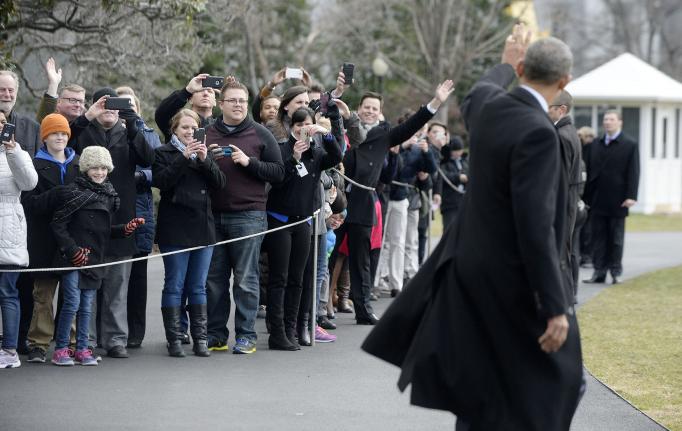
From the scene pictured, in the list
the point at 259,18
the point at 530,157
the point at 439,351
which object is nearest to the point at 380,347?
the point at 439,351

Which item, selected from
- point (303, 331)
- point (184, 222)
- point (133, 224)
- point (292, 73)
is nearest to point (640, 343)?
point (303, 331)

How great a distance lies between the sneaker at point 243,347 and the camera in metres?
10.5

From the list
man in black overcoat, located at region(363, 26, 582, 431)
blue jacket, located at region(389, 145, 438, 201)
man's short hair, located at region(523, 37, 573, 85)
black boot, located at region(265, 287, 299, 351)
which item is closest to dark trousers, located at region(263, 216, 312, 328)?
black boot, located at region(265, 287, 299, 351)

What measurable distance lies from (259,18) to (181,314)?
2444 centimetres

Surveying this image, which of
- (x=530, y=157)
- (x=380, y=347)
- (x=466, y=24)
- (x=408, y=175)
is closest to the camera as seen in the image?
(x=530, y=157)

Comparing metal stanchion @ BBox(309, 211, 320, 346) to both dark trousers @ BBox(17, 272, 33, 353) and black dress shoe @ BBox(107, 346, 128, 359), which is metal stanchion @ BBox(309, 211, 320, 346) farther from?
dark trousers @ BBox(17, 272, 33, 353)

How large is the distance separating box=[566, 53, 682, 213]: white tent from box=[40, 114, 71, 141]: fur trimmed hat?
26.1 m

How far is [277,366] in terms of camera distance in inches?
390

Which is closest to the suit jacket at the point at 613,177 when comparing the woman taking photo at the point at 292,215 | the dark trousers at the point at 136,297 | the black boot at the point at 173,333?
the woman taking photo at the point at 292,215

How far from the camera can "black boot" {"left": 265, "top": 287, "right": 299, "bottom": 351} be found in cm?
1060

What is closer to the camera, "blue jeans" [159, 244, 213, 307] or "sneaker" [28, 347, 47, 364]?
"sneaker" [28, 347, 47, 364]

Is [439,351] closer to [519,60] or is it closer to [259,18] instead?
[519,60]

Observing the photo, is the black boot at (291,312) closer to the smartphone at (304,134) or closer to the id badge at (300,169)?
the id badge at (300,169)

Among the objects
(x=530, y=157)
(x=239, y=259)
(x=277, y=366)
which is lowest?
(x=277, y=366)
